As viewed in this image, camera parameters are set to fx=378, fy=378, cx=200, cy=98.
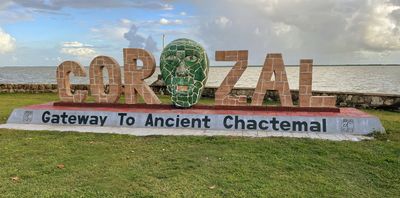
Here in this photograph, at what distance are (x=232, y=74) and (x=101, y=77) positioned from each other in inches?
142

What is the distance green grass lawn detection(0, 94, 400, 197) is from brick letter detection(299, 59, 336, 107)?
1.72 metres

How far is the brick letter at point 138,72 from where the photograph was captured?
33.1 feet

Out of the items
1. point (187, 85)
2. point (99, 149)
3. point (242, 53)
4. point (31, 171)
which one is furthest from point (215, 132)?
point (31, 171)

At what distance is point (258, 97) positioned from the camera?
392 inches

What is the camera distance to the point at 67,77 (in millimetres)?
10719

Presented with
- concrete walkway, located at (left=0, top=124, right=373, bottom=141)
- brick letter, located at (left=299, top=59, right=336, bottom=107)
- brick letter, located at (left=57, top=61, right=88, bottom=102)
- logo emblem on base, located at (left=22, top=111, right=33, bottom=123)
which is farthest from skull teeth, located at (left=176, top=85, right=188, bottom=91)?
logo emblem on base, located at (left=22, top=111, right=33, bottom=123)

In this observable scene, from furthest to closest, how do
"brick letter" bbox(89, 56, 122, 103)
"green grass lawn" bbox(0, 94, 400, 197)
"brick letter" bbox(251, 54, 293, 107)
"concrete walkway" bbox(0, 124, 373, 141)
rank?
"brick letter" bbox(89, 56, 122, 103) → "brick letter" bbox(251, 54, 293, 107) → "concrete walkway" bbox(0, 124, 373, 141) → "green grass lawn" bbox(0, 94, 400, 197)

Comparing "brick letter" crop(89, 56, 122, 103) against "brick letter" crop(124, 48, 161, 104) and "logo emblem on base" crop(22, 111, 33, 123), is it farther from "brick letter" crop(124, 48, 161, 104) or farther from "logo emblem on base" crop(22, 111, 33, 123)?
"logo emblem on base" crop(22, 111, 33, 123)

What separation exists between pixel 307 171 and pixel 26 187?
13.4 ft

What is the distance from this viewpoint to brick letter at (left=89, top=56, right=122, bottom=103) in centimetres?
1028

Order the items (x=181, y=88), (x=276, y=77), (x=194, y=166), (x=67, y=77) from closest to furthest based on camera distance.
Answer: (x=194, y=166)
(x=276, y=77)
(x=181, y=88)
(x=67, y=77)

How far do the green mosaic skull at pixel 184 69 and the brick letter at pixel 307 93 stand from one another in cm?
247

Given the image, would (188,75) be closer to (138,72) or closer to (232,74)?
(232,74)

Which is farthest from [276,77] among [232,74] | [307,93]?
[232,74]
